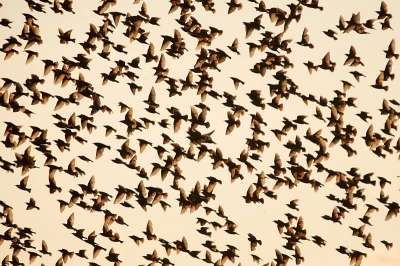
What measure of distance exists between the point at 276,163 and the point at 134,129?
22.8ft

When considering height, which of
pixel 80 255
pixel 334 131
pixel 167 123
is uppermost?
pixel 334 131

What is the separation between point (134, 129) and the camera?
3722cm

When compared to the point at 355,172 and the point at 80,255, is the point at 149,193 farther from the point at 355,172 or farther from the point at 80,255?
the point at 355,172

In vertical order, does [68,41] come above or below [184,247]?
above

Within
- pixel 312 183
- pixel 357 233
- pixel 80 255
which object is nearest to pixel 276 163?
pixel 312 183

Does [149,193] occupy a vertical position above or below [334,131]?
below

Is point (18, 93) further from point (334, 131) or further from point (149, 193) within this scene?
point (334, 131)

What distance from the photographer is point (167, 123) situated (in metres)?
37.2

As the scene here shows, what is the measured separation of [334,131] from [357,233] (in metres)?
5.10


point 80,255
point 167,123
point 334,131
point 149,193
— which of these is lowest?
point 80,255

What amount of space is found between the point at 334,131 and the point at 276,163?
3.15 meters

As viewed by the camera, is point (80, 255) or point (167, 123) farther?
point (80, 255)

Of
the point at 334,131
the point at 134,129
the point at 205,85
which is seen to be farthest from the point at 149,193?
the point at 334,131

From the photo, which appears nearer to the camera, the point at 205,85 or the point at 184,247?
the point at 205,85
